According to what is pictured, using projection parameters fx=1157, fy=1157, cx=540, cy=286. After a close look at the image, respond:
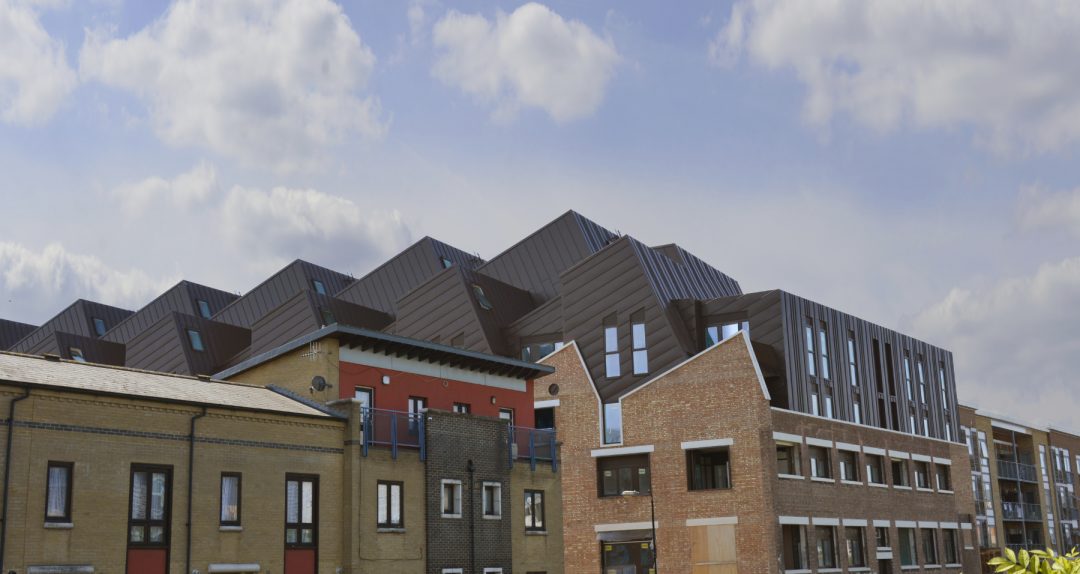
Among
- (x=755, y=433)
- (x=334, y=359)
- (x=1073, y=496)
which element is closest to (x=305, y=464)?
(x=334, y=359)

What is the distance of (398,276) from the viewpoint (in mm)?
79875

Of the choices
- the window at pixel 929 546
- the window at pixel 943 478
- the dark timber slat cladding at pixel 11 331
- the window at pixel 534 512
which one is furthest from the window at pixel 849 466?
the dark timber slat cladding at pixel 11 331

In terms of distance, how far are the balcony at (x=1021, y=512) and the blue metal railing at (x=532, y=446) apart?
203ft

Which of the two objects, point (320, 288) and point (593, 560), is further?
point (320, 288)

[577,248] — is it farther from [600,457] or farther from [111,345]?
[111,345]

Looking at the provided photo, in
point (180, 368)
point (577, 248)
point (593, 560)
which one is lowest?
point (593, 560)

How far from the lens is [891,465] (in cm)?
6719

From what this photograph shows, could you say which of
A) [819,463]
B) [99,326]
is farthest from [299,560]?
[99,326]

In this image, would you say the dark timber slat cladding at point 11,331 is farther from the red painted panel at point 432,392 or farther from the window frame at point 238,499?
the window frame at point 238,499

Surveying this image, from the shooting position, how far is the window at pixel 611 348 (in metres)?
60.3

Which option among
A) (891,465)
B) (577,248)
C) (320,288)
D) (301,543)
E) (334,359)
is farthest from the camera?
(320,288)

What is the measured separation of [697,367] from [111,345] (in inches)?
1616

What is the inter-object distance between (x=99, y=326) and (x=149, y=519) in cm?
6070

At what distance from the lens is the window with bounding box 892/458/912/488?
68256mm
